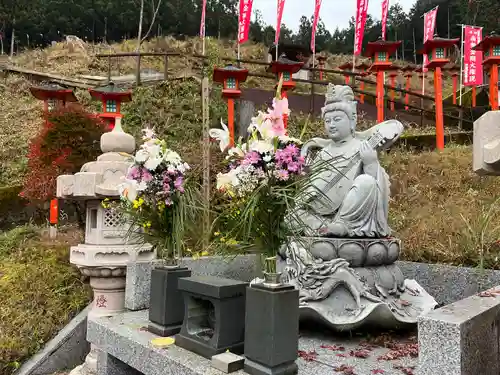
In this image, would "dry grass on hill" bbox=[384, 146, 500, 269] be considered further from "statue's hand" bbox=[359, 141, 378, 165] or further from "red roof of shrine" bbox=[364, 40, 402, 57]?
"red roof of shrine" bbox=[364, 40, 402, 57]

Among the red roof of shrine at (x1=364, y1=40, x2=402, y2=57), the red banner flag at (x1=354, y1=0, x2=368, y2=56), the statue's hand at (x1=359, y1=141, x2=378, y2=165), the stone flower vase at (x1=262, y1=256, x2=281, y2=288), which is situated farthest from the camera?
the red banner flag at (x1=354, y1=0, x2=368, y2=56)

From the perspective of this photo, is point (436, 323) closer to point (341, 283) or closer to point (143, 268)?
point (341, 283)

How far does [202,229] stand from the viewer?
4.15m

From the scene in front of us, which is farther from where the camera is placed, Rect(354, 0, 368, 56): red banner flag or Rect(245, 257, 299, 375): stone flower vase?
Rect(354, 0, 368, 56): red banner flag

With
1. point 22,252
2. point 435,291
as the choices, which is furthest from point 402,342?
point 22,252

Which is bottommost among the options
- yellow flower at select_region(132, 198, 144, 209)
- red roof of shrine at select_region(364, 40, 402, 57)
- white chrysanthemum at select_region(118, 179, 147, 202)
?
yellow flower at select_region(132, 198, 144, 209)

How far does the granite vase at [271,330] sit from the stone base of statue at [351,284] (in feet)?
2.93

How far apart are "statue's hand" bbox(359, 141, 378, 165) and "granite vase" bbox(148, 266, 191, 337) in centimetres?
189

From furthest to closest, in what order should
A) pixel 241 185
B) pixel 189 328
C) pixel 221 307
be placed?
pixel 189 328
pixel 221 307
pixel 241 185

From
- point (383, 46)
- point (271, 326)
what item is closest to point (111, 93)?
point (271, 326)

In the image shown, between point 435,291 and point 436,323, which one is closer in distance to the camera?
point 436,323

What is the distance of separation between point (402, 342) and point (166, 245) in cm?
204

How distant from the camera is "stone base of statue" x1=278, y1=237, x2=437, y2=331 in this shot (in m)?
3.27

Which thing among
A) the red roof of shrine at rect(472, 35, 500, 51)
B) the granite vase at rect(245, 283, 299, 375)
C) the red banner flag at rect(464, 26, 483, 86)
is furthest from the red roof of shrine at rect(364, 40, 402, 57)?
the granite vase at rect(245, 283, 299, 375)
